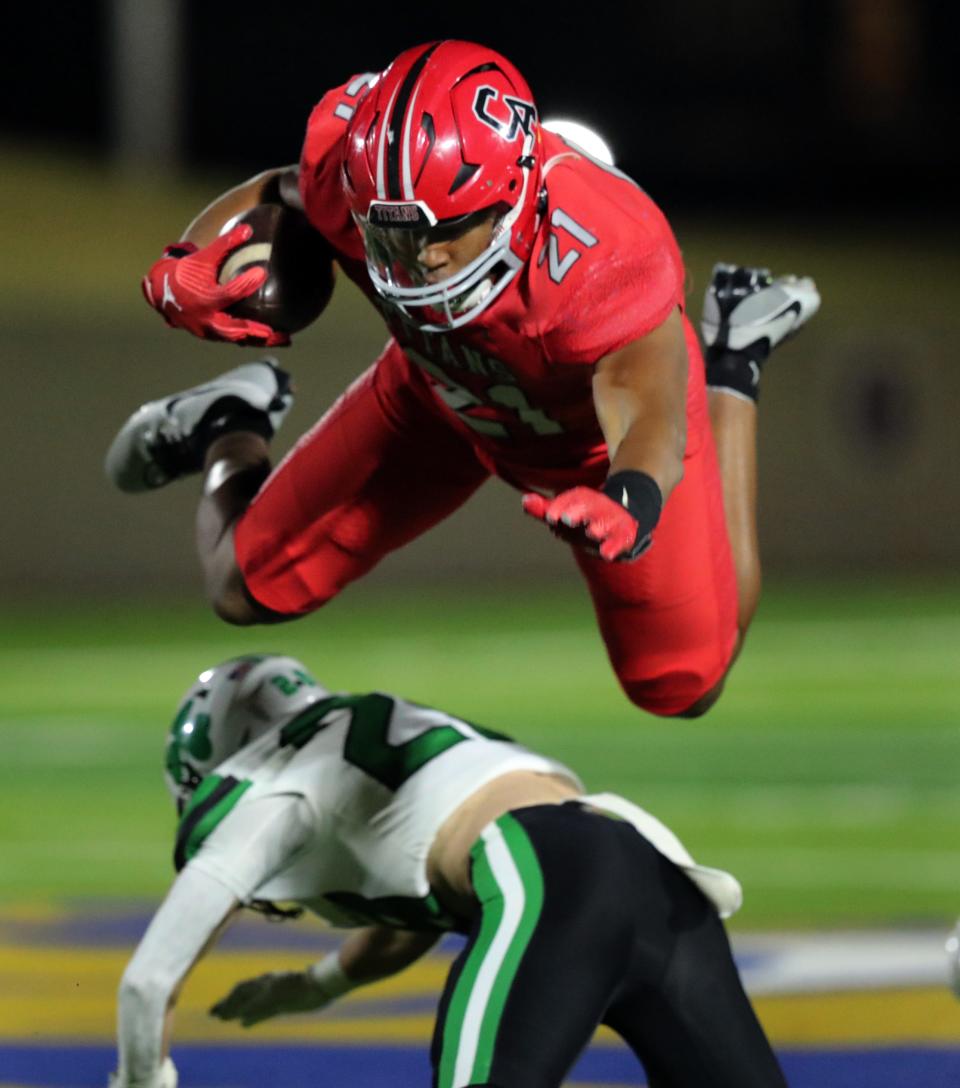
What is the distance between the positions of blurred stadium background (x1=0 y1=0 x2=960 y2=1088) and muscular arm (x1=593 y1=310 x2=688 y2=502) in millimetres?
1171

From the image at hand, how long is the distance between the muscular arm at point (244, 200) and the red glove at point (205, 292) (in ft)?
0.20

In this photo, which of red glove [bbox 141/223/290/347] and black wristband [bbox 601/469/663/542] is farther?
red glove [bbox 141/223/290/347]

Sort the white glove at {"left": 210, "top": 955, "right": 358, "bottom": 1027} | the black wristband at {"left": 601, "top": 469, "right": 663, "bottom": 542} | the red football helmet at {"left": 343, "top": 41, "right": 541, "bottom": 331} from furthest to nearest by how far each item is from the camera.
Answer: the white glove at {"left": 210, "top": 955, "right": 358, "bottom": 1027}
the red football helmet at {"left": 343, "top": 41, "right": 541, "bottom": 331}
the black wristband at {"left": 601, "top": 469, "right": 663, "bottom": 542}

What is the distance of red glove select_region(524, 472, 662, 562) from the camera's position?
7.52 feet

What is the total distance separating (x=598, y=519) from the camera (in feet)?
7.63

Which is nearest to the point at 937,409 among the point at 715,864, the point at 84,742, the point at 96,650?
the point at 96,650

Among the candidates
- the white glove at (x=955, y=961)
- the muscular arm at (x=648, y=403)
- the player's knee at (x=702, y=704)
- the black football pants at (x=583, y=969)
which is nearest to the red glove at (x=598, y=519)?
the muscular arm at (x=648, y=403)

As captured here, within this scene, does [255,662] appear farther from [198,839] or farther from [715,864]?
[715,864]

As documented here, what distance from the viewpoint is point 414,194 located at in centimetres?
272

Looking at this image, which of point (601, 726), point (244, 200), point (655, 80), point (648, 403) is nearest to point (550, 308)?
point (648, 403)

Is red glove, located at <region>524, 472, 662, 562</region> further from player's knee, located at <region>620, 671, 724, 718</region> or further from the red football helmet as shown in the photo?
player's knee, located at <region>620, 671, 724, 718</region>

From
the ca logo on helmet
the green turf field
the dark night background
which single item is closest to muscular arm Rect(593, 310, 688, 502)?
the ca logo on helmet

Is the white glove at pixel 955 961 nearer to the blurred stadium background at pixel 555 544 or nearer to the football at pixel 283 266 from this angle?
the blurred stadium background at pixel 555 544

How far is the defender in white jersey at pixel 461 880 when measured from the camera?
2.33 metres
